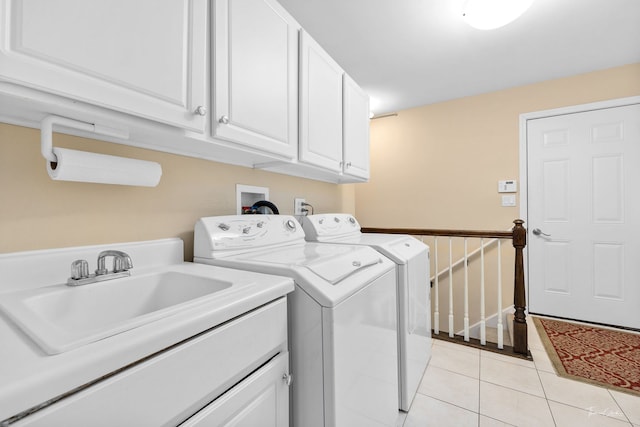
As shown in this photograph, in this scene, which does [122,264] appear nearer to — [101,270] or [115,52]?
[101,270]

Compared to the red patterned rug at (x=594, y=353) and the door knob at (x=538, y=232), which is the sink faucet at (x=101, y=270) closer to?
the red patterned rug at (x=594, y=353)

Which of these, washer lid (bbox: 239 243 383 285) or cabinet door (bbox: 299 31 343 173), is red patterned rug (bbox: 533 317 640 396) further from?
cabinet door (bbox: 299 31 343 173)

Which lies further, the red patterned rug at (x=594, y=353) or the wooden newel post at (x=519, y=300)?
the wooden newel post at (x=519, y=300)

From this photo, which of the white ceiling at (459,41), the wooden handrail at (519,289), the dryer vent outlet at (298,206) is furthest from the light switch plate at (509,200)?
the dryer vent outlet at (298,206)

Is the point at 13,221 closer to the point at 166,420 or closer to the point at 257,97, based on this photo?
the point at 166,420

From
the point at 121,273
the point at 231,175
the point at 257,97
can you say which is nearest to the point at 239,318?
the point at 121,273

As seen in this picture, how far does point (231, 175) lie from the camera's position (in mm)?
1633

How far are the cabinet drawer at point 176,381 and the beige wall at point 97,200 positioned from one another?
0.73 m

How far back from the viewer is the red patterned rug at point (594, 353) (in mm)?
1816

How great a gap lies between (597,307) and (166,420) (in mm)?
3613

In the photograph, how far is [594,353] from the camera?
7.04 feet

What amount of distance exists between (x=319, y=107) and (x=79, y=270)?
4.68 ft

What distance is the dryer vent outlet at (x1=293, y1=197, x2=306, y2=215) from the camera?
2.16m

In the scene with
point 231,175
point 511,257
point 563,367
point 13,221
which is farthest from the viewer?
point 511,257
